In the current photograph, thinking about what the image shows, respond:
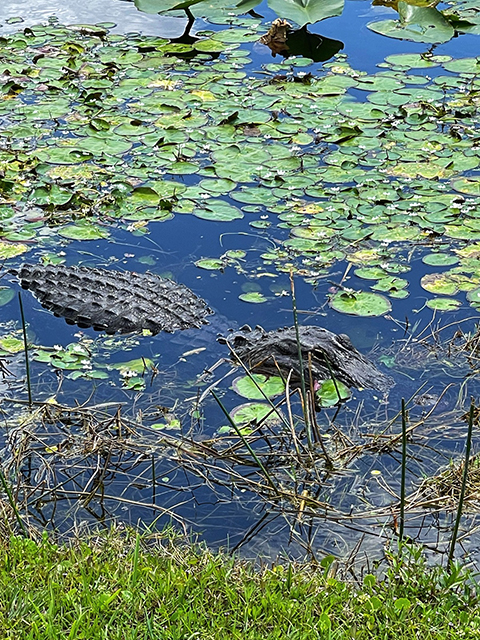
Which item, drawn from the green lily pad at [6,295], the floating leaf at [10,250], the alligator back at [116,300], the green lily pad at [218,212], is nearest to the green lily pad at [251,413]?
the alligator back at [116,300]

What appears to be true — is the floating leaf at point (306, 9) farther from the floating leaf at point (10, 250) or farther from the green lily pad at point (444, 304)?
the green lily pad at point (444, 304)

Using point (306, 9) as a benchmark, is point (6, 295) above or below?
below

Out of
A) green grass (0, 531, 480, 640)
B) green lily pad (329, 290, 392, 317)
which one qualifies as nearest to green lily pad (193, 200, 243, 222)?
green lily pad (329, 290, 392, 317)

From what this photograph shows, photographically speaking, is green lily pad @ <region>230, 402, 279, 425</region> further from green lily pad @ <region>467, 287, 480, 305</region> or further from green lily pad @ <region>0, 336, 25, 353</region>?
green lily pad @ <region>467, 287, 480, 305</region>

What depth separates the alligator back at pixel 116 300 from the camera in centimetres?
455

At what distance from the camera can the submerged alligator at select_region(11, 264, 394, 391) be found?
13.1ft

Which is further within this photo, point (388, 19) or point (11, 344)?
point (388, 19)

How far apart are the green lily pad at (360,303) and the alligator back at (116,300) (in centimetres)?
74

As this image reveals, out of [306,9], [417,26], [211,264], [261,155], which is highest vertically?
[306,9]

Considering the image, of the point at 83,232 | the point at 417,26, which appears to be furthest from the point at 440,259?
the point at 417,26

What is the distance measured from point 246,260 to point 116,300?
0.91 m

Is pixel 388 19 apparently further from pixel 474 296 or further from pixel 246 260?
pixel 474 296

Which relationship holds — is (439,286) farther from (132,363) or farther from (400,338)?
(132,363)

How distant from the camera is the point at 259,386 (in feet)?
13.1
